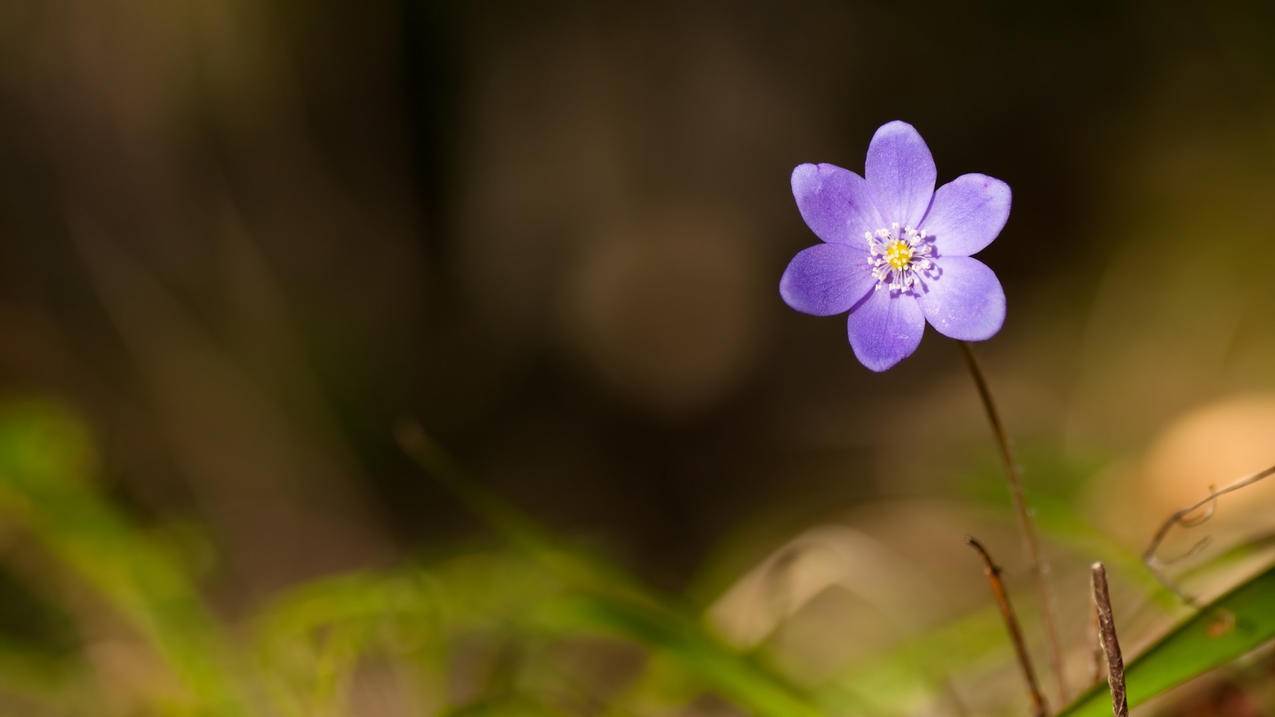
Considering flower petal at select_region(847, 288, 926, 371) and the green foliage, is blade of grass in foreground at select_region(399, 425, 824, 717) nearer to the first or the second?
the green foliage

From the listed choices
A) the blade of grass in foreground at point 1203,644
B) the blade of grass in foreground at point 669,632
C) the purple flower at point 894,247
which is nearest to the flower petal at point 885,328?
the purple flower at point 894,247

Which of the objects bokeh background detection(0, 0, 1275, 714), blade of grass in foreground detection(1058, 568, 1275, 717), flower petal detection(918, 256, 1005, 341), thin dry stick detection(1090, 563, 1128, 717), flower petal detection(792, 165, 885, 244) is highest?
bokeh background detection(0, 0, 1275, 714)

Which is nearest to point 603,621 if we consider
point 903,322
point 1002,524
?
point 903,322

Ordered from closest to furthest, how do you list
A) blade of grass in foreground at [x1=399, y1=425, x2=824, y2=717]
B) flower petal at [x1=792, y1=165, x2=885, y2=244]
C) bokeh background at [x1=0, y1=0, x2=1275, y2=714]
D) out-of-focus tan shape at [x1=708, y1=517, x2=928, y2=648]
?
flower petal at [x1=792, y1=165, x2=885, y2=244], blade of grass in foreground at [x1=399, y1=425, x2=824, y2=717], out-of-focus tan shape at [x1=708, y1=517, x2=928, y2=648], bokeh background at [x1=0, y1=0, x2=1275, y2=714]

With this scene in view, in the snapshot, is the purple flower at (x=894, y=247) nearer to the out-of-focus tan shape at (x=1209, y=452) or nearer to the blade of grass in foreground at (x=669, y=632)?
the blade of grass in foreground at (x=669, y=632)

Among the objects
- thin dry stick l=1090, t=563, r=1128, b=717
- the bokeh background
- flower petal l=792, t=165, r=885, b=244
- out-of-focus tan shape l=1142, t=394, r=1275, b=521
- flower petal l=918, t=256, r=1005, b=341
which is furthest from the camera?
the bokeh background

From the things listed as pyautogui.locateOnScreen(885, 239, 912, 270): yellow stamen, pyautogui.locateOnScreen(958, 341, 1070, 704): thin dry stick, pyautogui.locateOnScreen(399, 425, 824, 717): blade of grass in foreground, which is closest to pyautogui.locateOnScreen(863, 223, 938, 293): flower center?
pyautogui.locateOnScreen(885, 239, 912, 270): yellow stamen

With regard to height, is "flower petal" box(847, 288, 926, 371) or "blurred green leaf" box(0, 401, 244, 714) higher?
"blurred green leaf" box(0, 401, 244, 714)

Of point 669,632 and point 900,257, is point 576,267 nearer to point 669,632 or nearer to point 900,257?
point 669,632
